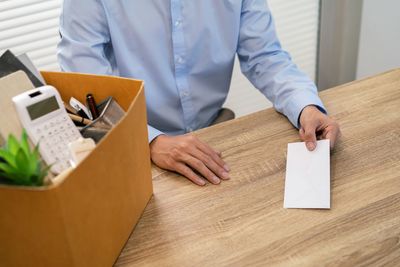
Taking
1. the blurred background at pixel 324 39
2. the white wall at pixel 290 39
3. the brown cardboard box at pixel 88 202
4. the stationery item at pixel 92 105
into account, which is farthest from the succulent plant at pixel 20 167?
the white wall at pixel 290 39

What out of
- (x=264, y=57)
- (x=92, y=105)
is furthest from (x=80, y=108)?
(x=264, y=57)

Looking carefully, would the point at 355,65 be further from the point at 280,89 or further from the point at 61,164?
the point at 61,164

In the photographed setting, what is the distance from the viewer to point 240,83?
227 centimetres

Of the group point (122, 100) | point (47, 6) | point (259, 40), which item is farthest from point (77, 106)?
point (47, 6)

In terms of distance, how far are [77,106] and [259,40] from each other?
27.1 inches

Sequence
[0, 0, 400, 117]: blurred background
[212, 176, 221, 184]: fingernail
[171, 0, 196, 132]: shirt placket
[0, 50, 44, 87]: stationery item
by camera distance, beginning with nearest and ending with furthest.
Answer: [0, 50, 44, 87]: stationery item
[212, 176, 221, 184]: fingernail
[171, 0, 196, 132]: shirt placket
[0, 0, 400, 117]: blurred background

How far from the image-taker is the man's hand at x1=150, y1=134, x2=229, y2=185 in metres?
0.93

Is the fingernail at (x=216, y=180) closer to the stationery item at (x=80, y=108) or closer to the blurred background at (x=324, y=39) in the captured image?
the stationery item at (x=80, y=108)

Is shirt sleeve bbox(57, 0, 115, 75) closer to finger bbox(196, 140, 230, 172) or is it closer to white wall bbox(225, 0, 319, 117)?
finger bbox(196, 140, 230, 172)

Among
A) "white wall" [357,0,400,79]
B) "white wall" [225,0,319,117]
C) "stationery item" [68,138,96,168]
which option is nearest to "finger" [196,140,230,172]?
"stationery item" [68,138,96,168]

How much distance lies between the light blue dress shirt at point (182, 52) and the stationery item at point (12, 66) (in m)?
0.33

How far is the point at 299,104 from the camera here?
3.56 feet

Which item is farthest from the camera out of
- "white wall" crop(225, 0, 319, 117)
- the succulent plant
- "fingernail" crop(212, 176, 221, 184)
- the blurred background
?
"white wall" crop(225, 0, 319, 117)

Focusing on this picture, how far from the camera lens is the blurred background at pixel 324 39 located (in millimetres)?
1803
